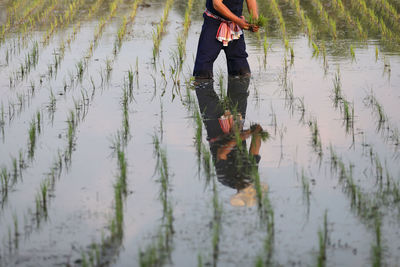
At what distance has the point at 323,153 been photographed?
4414 millimetres

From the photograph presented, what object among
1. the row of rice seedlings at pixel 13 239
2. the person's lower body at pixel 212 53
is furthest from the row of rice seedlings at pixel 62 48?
the row of rice seedlings at pixel 13 239

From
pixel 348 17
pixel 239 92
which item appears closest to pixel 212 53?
pixel 239 92

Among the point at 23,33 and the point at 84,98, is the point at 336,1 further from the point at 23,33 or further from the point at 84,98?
the point at 84,98

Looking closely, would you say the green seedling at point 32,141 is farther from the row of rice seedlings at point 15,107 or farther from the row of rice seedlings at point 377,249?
the row of rice seedlings at point 377,249

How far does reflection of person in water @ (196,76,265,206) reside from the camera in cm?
388

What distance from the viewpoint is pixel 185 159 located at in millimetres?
4367

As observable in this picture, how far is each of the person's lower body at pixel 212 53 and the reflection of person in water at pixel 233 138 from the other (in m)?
0.10

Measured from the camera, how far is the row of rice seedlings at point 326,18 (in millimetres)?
9416

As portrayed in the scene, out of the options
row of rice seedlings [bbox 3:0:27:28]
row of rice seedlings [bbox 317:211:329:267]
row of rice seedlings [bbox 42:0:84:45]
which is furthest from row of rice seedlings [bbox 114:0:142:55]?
row of rice seedlings [bbox 317:211:329:267]

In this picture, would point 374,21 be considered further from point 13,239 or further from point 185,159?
point 13,239

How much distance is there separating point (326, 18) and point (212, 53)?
3990 mm

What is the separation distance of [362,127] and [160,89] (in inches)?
79.2

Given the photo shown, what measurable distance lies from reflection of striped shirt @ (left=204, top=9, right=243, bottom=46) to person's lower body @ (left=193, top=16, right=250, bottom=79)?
4 centimetres

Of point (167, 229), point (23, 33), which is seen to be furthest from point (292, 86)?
point (23, 33)
